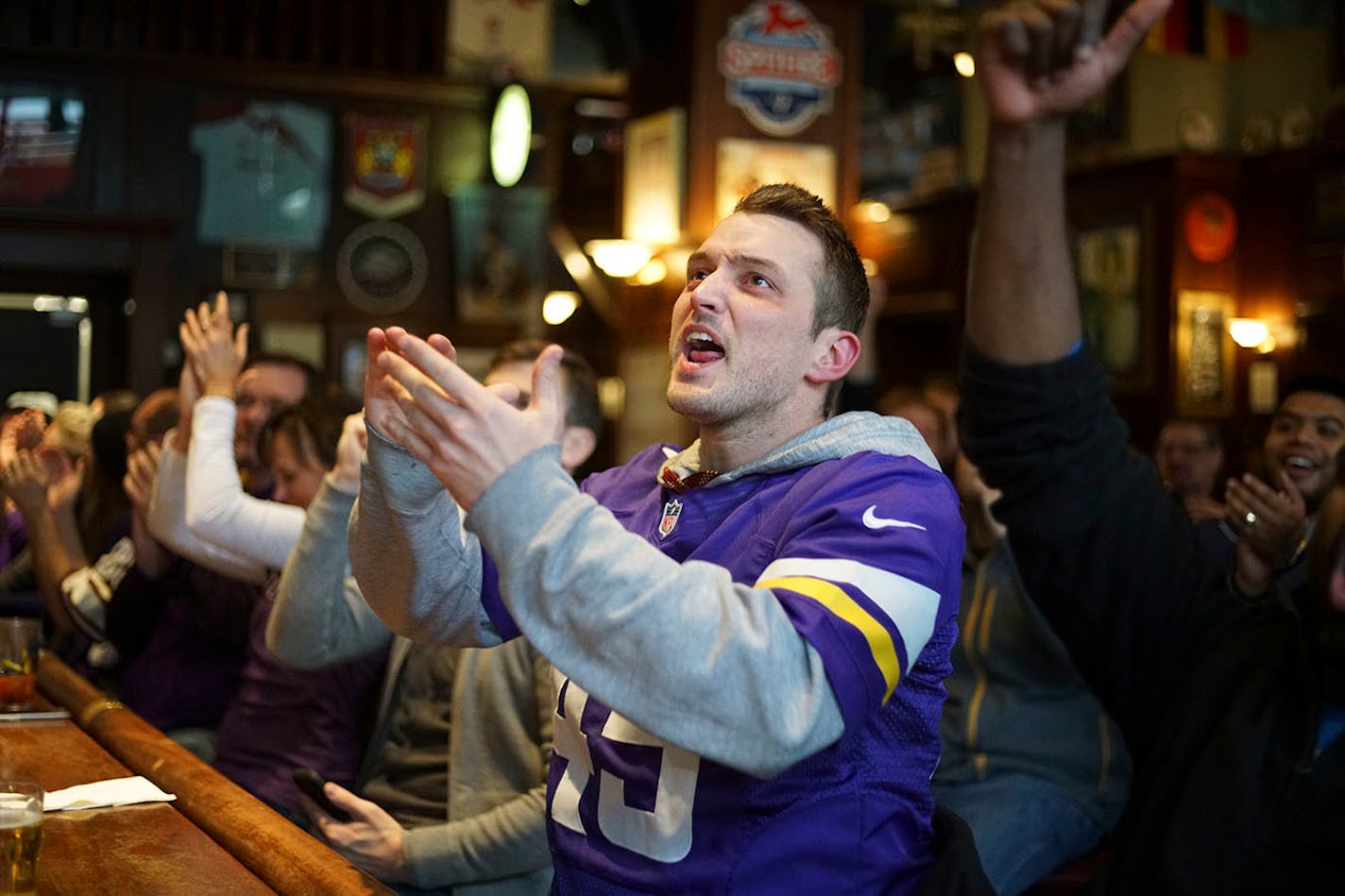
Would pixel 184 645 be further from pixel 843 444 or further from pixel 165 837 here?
pixel 843 444

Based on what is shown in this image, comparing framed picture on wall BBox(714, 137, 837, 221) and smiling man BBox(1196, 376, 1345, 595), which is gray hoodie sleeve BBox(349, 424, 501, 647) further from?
framed picture on wall BBox(714, 137, 837, 221)

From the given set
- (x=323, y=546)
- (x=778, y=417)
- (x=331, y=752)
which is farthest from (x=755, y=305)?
(x=331, y=752)

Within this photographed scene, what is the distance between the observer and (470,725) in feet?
8.44

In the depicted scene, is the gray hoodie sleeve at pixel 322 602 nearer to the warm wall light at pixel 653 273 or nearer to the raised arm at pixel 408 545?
the raised arm at pixel 408 545

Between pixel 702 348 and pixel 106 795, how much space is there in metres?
1.03

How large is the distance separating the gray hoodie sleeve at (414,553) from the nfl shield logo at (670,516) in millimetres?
223

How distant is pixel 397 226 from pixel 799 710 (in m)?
7.65

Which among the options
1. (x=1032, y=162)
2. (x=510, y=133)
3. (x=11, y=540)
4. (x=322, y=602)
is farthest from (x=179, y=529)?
(x=510, y=133)

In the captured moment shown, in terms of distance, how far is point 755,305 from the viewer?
1742 millimetres

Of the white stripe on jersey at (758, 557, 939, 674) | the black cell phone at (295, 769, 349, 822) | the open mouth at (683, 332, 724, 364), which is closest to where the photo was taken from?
the white stripe on jersey at (758, 557, 939, 674)

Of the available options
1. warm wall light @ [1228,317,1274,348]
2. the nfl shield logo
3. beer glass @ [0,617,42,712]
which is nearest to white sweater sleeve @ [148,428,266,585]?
beer glass @ [0,617,42,712]

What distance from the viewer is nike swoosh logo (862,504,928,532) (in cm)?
149

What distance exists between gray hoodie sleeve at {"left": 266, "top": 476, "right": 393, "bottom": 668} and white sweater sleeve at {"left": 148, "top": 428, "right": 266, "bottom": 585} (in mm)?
562

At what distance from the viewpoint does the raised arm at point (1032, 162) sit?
1629mm
